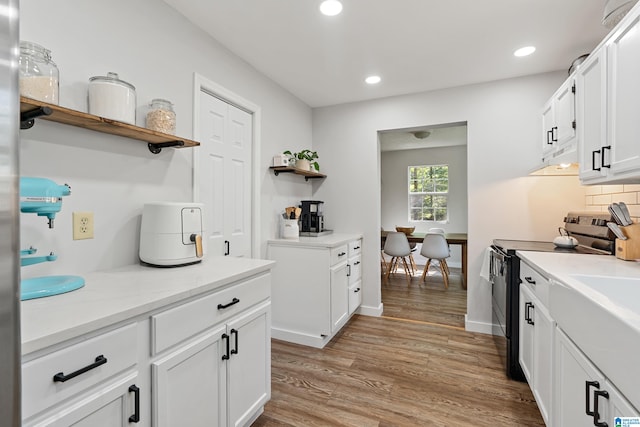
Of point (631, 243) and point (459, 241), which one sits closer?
point (631, 243)

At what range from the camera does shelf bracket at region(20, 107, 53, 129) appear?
3.45ft

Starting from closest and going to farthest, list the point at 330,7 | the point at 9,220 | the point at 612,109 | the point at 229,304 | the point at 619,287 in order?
the point at 9,220 < the point at 619,287 < the point at 229,304 < the point at 612,109 < the point at 330,7

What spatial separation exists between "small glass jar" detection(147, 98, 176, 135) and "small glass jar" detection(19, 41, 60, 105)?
0.43 metres

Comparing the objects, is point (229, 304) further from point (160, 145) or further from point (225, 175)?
point (225, 175)

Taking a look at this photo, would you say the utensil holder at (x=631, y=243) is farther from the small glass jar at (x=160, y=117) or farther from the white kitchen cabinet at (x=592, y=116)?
the small glass jar at (x=160, y=117)

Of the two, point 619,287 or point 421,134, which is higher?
point 421,134

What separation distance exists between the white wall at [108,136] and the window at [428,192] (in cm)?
504

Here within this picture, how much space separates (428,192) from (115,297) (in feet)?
20.0

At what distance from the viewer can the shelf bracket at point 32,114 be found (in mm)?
1052

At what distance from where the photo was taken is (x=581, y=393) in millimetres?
1054

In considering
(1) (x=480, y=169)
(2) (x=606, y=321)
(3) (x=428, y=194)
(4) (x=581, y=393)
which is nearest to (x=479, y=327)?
(1) (x=480, y=169)

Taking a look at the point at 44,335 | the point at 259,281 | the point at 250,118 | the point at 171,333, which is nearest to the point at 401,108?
the point at 250,118

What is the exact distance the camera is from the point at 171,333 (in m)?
1.09

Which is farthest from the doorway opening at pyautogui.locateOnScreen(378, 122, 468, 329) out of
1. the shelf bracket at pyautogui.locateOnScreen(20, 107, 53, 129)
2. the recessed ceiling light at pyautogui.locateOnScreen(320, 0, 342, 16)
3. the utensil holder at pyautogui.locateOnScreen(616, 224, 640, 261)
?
the shelf bracket at pyautogui.locateOnScreen(20, 107, 53, 129)
